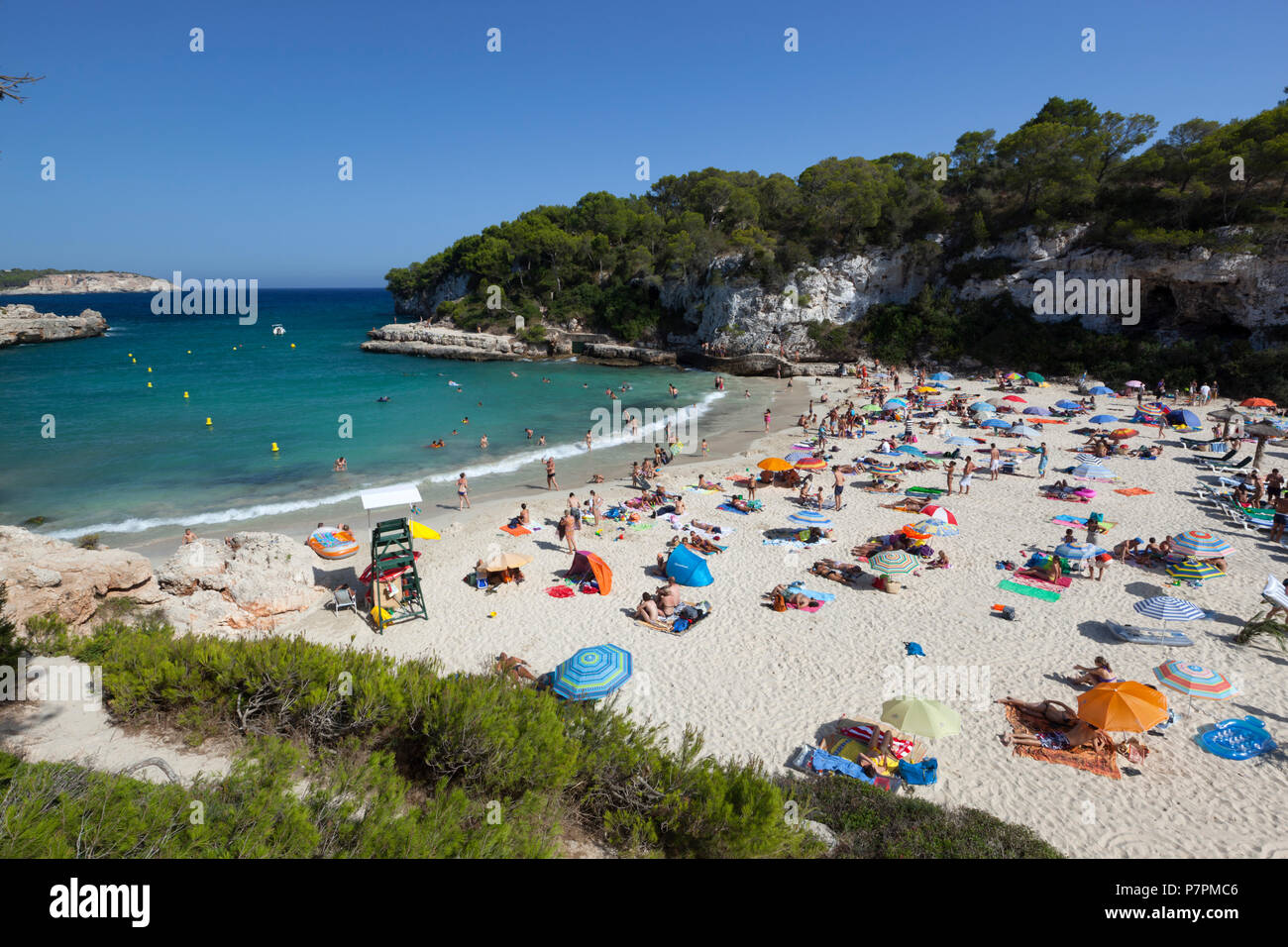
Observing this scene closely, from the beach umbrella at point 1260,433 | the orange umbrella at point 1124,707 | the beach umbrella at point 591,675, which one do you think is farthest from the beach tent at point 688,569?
the beach umbrella at point 1260,433

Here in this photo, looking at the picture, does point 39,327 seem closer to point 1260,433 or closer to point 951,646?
point 951,646

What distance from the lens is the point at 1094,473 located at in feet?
60.2

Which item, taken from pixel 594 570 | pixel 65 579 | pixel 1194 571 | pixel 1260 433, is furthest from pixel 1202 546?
pixel 65 579

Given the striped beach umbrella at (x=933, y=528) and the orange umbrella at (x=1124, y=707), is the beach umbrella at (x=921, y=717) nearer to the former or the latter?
the orange umbrella at (x=1124, y=707)

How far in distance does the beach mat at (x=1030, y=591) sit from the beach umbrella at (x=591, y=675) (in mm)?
8203

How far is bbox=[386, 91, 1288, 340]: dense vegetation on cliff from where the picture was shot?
3256 centimetres

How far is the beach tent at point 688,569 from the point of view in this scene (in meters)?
12.9

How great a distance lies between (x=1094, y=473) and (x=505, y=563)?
1756 centimetres

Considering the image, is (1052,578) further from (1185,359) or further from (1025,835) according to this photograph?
(1185,359)

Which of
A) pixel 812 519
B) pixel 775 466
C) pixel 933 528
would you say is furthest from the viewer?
pixel 775 466

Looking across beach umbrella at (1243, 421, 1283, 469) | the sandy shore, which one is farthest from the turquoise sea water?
beach umbrella at (1243, 421, 1283, 469)

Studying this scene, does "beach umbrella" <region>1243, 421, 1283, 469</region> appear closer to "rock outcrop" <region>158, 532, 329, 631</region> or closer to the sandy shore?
the sandy shore
